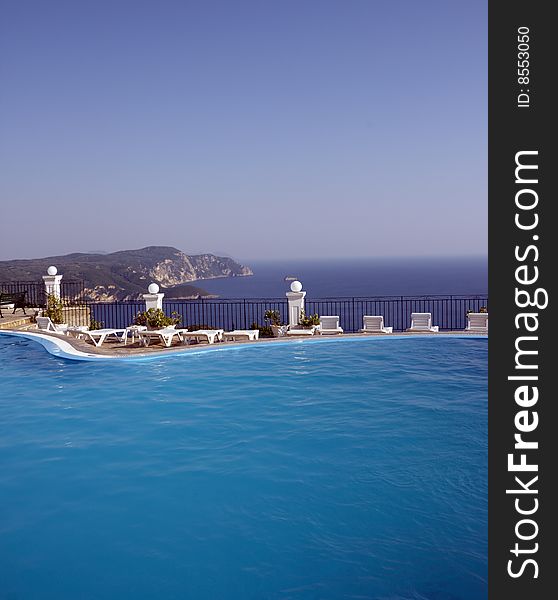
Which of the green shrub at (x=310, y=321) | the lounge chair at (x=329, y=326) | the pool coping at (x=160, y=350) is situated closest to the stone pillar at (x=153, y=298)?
the pool coping at (x=160, y=350)

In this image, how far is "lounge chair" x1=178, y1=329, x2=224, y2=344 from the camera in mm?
14336

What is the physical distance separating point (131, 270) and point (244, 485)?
270 ft

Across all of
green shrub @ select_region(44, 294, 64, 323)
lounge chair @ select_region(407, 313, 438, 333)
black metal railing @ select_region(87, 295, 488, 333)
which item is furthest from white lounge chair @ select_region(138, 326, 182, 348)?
lounge chair @ select_region(407, 313, 438, 333)

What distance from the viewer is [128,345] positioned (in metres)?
14.3

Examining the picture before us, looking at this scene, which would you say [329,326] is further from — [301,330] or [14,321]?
[14,321]

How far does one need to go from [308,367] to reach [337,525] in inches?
264

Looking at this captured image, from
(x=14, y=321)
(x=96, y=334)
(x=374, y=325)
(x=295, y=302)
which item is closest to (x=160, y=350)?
(x=96, y=334)

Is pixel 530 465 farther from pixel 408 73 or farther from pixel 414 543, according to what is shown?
pixel 408 73

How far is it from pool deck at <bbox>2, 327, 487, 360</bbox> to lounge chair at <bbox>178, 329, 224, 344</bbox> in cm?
27

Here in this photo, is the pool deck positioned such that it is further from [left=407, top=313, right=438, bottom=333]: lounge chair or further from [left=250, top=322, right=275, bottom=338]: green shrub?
[left=250, top=322, right=275, bottom=338]: green shrub

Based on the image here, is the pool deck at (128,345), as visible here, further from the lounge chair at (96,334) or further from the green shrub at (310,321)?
the green shrub at (310,321)

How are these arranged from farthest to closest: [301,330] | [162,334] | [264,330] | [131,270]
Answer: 1. [131,270]
2. [264,330]
3. [301,330]
4. [162,334]

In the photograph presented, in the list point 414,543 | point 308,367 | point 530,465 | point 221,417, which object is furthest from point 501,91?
point 308,367

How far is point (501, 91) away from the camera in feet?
7.55
